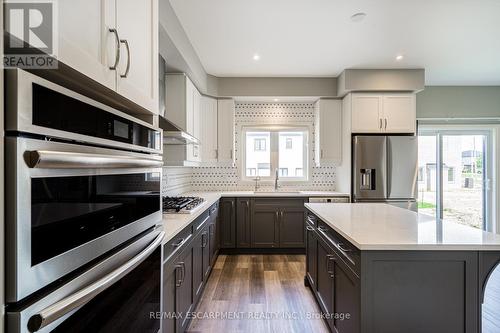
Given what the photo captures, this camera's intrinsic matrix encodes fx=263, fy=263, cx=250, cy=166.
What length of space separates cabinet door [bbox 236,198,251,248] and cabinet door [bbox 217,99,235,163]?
77 centimetres

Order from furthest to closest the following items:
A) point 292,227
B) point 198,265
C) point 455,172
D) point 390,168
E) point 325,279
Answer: point 455,172 → point 292,227 → point 390,168 → point 198,265 → point 325,279

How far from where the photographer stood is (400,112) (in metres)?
3.86

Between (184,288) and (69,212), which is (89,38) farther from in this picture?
(184,288)

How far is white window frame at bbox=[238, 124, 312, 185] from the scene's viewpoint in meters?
4.64

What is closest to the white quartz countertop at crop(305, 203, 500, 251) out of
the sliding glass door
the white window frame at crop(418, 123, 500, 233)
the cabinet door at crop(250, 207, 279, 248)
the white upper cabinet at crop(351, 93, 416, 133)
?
the cabinet door at crop(250, 207, 279, 248)

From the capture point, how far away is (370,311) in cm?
135

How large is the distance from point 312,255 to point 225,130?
2.40m

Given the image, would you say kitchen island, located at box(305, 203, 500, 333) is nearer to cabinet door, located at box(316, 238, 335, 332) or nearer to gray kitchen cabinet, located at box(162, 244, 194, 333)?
cabinet door, located at box(316, 238, 335, 332)

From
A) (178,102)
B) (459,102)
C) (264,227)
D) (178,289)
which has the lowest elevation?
(264,227)

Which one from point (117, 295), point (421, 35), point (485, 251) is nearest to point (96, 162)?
point (117, 295)

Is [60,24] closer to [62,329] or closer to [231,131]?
[62,329]

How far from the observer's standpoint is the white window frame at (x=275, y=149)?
4641 millimetres

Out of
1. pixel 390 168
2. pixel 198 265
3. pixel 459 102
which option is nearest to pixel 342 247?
pixel 198 265

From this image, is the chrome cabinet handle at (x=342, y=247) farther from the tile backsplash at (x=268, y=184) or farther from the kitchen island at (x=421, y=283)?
the tile backsplash at (x=268, y=184)
